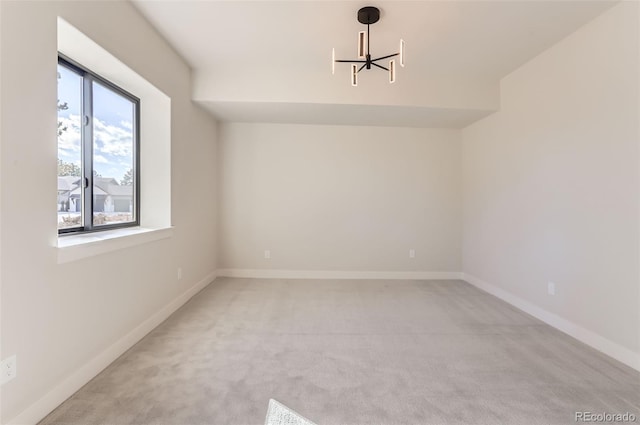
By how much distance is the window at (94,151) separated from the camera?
1968 millimetres

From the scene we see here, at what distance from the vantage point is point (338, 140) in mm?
4273

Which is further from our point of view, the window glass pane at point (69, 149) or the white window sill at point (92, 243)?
the window glass pane at point (69, 149)

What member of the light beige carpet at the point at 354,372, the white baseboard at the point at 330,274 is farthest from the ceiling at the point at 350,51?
the light beige carpet at the point at 354,372

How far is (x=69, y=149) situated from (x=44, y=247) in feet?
2.88

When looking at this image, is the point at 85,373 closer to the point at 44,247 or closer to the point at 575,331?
the point at 44,247

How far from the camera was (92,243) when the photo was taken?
70.1 inches

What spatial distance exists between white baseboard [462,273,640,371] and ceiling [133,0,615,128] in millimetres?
2317

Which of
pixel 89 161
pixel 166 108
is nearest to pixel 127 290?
pixel 89 161

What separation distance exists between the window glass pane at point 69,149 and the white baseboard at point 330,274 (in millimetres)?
2420

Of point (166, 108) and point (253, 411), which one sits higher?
point (166, 108)

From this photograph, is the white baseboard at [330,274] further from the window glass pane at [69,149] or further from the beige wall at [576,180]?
the window glass pane at [69,149]

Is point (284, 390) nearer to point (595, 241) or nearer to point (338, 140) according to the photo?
point (595, 241)

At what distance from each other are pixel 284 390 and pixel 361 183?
10.4 ft

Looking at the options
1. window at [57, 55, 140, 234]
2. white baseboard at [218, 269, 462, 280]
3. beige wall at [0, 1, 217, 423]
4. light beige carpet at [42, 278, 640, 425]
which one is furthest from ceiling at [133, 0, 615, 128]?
light beige carpet at [42, 278, 640, 425]
